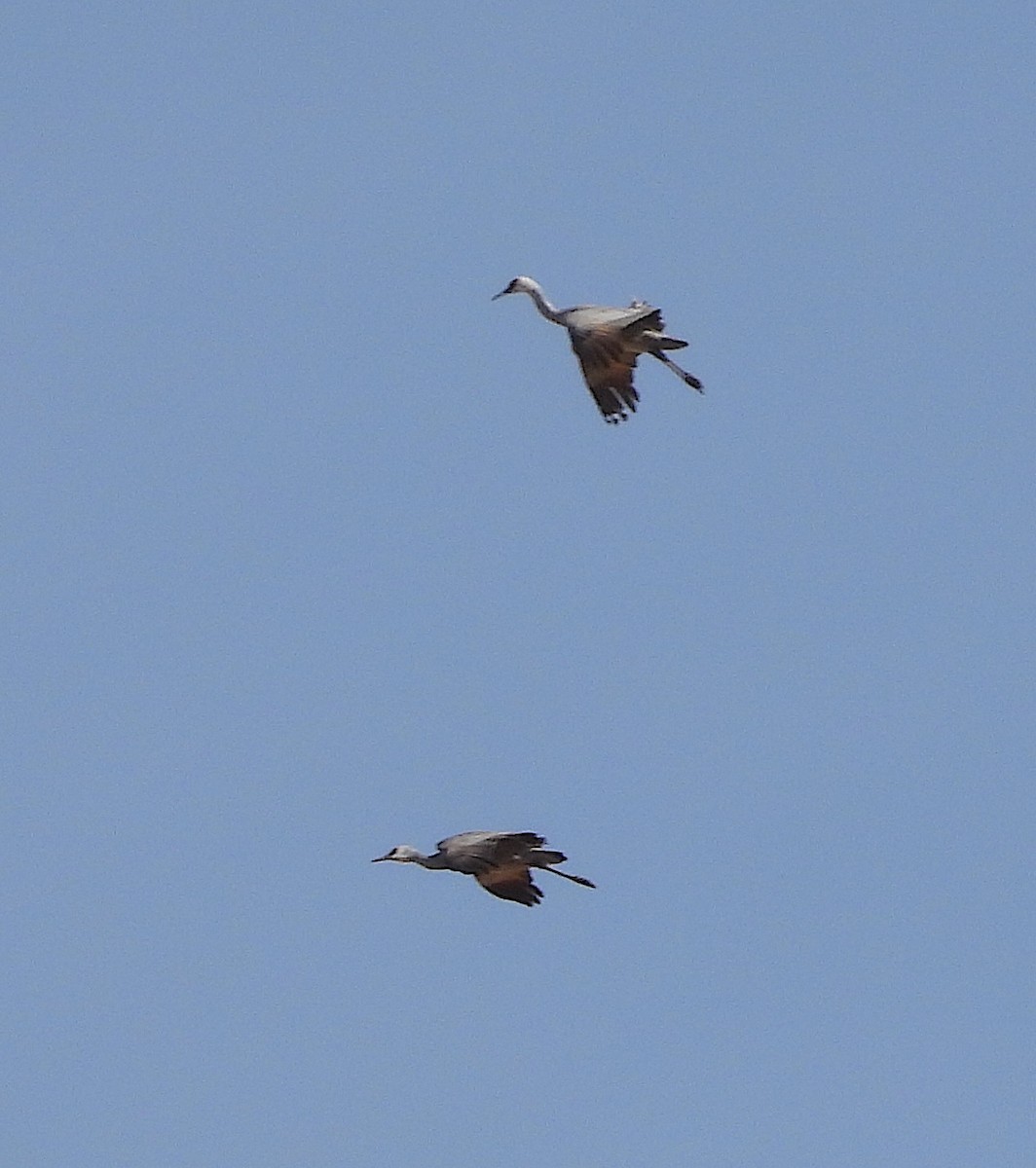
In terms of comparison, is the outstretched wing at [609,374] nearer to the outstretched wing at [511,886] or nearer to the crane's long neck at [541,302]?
the crane's long neck at [541,302]

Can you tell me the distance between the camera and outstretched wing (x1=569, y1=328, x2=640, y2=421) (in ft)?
333

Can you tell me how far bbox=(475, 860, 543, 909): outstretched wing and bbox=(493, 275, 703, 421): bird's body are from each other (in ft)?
24.1

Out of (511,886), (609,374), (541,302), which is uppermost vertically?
(541,302)

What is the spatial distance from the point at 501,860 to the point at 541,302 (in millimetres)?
9742

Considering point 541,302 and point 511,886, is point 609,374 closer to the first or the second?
point 541,302

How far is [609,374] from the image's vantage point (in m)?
102

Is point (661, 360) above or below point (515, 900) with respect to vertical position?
above

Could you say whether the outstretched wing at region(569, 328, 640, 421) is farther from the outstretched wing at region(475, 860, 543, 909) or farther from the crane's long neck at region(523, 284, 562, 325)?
the outstretched wing at region(475, 860, 543, 909)

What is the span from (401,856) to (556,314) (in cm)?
910

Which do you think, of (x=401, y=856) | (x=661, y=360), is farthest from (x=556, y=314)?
(x=401, y=856)

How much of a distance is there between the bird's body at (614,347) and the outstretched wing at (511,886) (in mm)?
7354

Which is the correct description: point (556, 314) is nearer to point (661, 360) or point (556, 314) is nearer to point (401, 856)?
point (661, 360)

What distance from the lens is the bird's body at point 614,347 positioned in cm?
10088

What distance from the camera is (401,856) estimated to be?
339 ft
